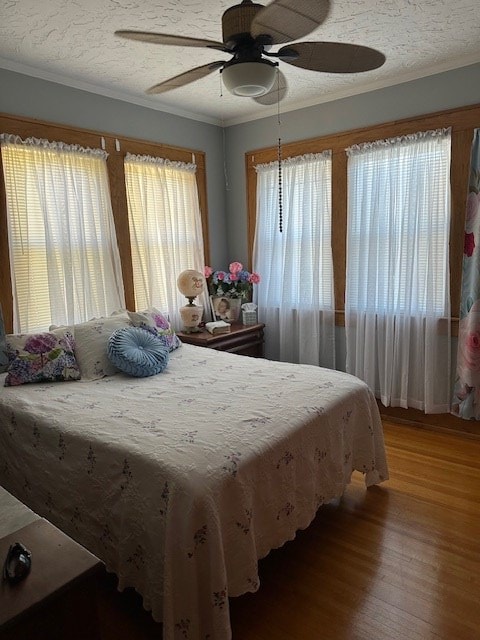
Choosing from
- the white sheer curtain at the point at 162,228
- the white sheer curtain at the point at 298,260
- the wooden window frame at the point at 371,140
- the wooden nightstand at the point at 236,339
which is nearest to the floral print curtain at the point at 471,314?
the wooden window frame at the point at 371,140

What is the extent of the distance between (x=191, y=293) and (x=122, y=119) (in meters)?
1.46

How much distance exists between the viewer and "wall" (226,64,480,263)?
9.74 ft

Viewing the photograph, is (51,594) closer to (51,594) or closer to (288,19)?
(51,594)

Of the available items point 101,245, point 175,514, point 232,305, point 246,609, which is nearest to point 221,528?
point 175,514

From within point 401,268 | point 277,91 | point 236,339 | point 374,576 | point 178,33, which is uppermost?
point 178,33

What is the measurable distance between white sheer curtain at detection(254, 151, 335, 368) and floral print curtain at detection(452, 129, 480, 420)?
3.46 feet

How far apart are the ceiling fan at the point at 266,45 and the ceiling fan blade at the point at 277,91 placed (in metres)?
0.20

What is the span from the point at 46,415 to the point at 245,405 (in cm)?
93

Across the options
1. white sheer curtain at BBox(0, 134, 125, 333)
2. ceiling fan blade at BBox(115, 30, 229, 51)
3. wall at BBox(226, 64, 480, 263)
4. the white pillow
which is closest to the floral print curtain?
wall at BBox(226, 64, 480, 263)

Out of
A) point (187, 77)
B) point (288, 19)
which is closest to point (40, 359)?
point (187, 77)

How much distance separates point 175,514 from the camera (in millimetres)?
1423

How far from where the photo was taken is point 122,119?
3330mm

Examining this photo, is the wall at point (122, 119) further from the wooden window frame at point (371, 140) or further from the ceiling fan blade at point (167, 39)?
the ceiling fan blade at point (167, 39)

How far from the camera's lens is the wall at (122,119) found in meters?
2.76
